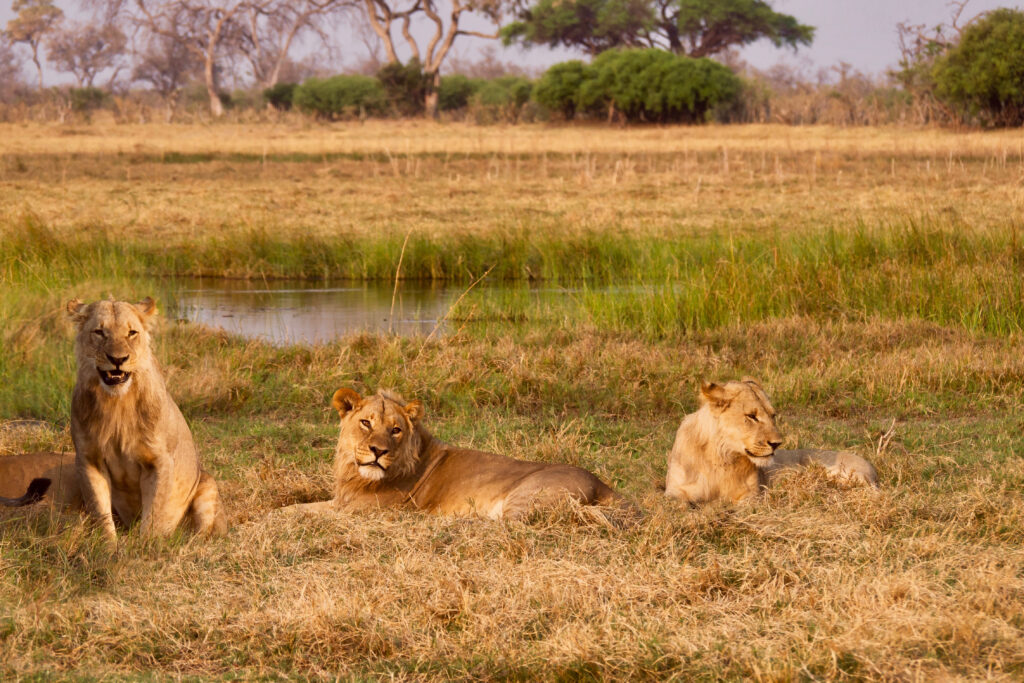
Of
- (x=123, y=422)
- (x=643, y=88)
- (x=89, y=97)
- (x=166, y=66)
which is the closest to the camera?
(x=123, y=422)

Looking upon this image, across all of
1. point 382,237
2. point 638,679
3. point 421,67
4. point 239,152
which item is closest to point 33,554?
point 638,679

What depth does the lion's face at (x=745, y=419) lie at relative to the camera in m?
5.39

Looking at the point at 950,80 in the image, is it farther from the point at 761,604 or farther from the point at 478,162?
the point at 761,604

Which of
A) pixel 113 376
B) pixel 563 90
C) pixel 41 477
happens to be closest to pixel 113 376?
pixel 113 376

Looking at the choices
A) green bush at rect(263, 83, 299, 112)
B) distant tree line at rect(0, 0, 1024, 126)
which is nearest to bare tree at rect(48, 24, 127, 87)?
distant tree line at rect(0, 0, 1024, 126)

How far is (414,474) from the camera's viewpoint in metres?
5.51

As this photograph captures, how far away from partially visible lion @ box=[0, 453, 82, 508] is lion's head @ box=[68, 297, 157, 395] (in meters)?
0.50

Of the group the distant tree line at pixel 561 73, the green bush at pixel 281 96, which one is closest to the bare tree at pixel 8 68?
the distant tree line at pixel 561 73

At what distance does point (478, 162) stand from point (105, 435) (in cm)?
2137

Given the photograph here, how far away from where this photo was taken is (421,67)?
4994 cm

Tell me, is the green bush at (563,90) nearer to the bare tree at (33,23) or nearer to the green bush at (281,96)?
the green bush at (281,96)

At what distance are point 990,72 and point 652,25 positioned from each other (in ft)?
99.6

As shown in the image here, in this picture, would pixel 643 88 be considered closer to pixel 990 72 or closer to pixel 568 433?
pixel 990 72

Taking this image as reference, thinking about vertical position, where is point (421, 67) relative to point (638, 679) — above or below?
above
